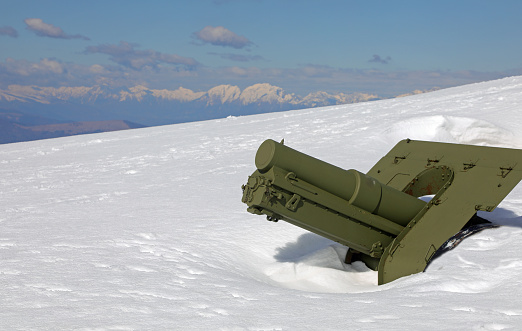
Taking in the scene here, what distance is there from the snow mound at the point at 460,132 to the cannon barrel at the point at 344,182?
8255mm

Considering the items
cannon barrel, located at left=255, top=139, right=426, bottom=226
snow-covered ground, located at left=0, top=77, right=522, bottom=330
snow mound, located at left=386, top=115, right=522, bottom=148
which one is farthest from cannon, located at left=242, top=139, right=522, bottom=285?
snow mound, located at left=386, top=115, right=522, bottom=148

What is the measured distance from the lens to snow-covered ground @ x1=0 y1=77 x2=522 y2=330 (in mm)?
4305

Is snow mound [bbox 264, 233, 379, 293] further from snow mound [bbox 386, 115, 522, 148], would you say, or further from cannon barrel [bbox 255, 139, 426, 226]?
snow mound [bbox 386, 115, 522, 148]

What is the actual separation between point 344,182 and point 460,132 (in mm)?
9534

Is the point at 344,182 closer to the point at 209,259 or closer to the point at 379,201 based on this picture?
the point at 379,201

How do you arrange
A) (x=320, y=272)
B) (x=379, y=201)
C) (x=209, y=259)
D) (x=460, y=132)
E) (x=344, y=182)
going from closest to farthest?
(x=344, y=182), (x=379, y=201), (x=320, y=272), (x=209, y=259), (x=460, y=132)

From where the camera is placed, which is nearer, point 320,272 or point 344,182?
point 344,182

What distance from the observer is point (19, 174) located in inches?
555

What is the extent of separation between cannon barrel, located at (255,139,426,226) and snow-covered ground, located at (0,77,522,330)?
0.79 metres

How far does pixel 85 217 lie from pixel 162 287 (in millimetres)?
4326

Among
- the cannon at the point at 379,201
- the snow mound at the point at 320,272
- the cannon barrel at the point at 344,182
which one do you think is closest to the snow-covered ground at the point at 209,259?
the snow mound at the point at 320,272

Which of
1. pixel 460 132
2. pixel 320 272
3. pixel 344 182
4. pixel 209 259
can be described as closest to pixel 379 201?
pixel 344 182

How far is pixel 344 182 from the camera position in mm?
5820

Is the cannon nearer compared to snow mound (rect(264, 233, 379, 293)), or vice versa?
the cannon
